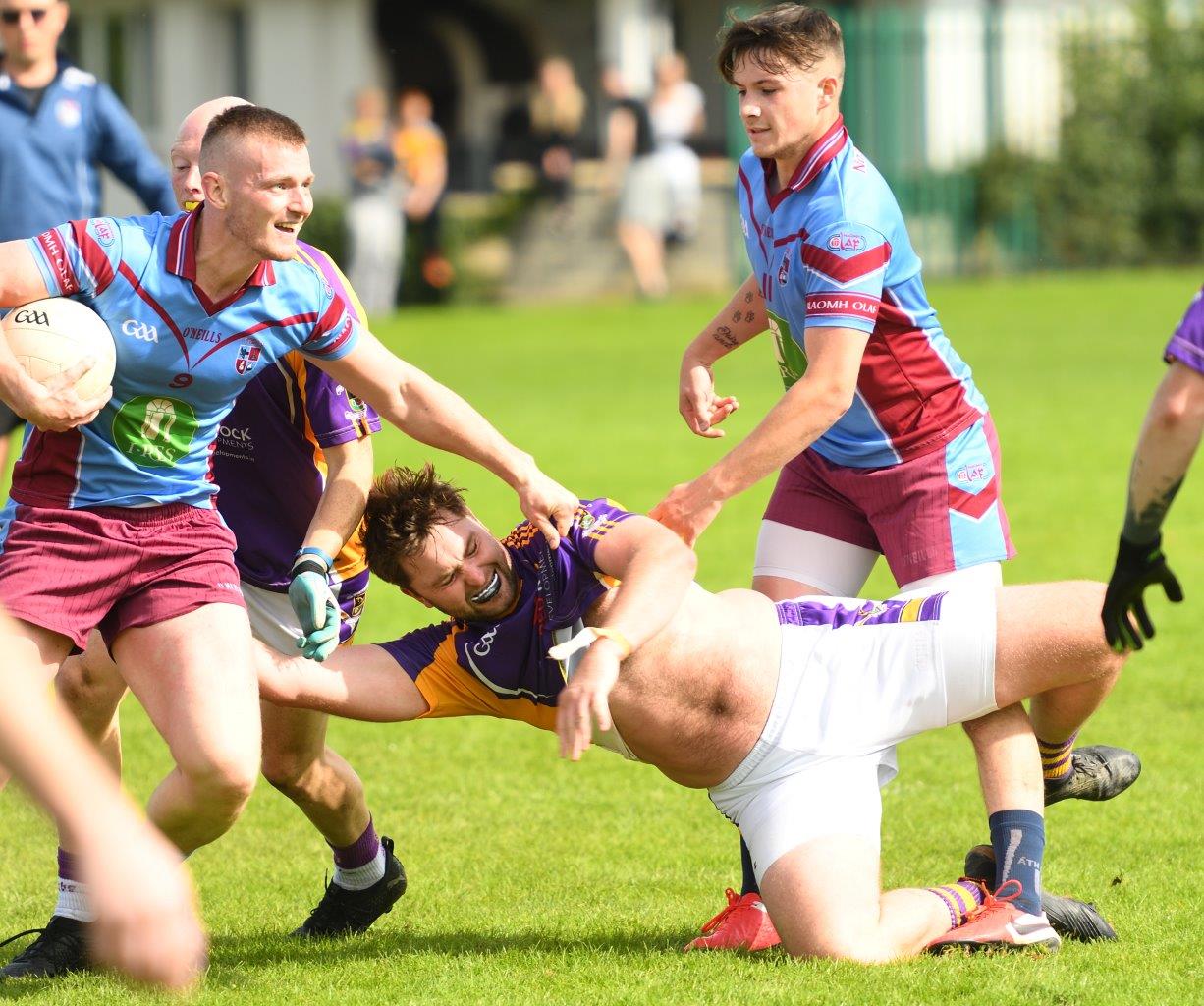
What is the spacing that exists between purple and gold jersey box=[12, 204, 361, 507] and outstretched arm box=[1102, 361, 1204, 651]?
2.09 m

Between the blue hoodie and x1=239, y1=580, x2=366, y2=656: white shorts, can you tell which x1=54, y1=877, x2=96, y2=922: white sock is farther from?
the blue hoodie

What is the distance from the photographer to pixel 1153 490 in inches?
165

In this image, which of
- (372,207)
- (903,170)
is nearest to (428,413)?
(372,207)

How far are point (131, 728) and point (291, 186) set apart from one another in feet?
11.7

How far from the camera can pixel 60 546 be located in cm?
484

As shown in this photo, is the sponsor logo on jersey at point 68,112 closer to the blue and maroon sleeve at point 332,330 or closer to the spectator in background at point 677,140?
the blue and maroon sleeve at point 332,330

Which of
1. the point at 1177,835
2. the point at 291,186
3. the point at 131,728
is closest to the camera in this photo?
the point at 291,186

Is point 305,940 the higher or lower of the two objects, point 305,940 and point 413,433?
the lower

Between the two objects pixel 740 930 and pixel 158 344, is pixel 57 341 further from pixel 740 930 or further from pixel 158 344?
pixel 740 930

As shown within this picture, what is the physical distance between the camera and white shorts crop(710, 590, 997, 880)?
4.99 m

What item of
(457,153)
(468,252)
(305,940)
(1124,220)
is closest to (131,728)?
(305,940)

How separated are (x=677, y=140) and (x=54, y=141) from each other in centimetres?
1754

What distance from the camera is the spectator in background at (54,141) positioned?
28.1ft

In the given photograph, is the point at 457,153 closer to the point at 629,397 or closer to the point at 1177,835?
the point at 629,397
